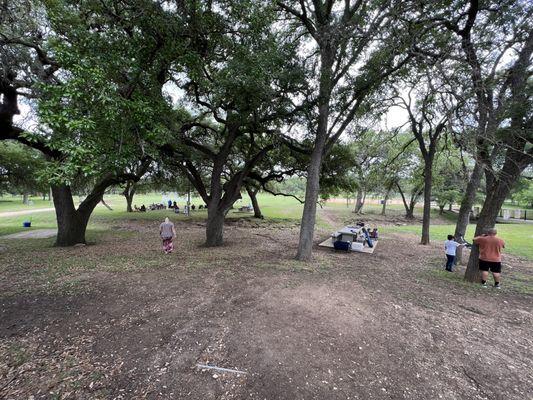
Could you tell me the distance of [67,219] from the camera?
10.4 meters

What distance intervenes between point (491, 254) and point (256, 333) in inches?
268

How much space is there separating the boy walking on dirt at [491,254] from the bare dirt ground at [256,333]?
482 millimetres

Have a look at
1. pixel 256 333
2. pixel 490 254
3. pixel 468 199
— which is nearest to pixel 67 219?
pixel 256 333

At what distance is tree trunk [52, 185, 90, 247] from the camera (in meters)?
10.1

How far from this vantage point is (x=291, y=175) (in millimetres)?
13641

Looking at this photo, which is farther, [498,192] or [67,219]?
[67,219]

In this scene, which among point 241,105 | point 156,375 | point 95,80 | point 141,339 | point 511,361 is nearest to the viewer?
point 156,375

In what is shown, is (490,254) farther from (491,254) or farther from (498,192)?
(498,192)

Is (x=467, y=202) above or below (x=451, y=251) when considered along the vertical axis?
above

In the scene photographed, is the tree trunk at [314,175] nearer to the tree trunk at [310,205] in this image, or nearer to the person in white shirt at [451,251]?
the tree trunk at [310,205]

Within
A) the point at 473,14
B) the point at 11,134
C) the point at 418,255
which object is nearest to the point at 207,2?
the point at 473,14

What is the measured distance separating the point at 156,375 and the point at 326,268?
5.74 meters

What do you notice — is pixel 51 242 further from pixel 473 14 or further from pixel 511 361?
pixel 473 14

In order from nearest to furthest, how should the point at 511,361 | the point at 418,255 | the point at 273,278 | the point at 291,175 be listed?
1. the point at 511,361
2. the point at 273,278
3. the point at 418,255
4. the point at 291,175
